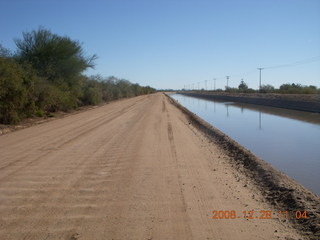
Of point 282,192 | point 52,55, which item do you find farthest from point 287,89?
point 282,192

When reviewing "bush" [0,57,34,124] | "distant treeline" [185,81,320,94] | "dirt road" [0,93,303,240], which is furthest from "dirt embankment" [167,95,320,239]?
"distant treeline" [185,81,320,94]

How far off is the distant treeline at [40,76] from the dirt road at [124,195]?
328 inches

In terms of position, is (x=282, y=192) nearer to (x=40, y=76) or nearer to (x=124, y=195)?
(x=124, y=195)

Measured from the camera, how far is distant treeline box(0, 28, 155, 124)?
18906mm

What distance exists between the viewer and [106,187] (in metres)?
7.04

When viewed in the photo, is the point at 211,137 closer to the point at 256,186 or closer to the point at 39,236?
the point at 256,186

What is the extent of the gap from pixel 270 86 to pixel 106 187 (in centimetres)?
10987
